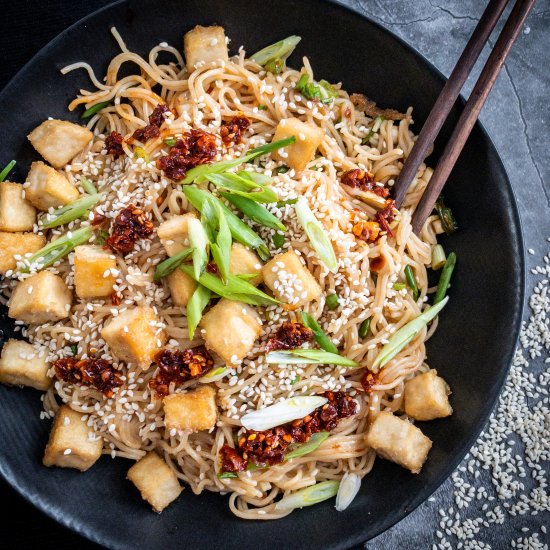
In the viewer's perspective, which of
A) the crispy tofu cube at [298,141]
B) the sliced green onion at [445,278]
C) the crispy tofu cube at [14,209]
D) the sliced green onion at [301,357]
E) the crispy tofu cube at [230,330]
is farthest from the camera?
the sliced green onion at [445,278]

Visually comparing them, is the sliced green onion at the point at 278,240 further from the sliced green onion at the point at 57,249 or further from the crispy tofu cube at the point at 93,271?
the sliced green onion at the point at 57,249

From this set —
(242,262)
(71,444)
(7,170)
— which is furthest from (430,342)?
(7,170)

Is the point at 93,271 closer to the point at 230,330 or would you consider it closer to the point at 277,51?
Answer: the point at 230,330

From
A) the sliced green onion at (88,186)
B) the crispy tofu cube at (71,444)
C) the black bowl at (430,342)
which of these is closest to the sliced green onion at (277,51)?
the black bowl at (430,342)

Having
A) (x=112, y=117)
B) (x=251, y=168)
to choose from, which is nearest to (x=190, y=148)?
(x=251, y=168)

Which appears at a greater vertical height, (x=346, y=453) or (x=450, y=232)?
(x=450, y=232)

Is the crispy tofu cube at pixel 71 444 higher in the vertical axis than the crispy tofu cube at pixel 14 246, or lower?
lower

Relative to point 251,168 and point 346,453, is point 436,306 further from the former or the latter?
point 251,168
